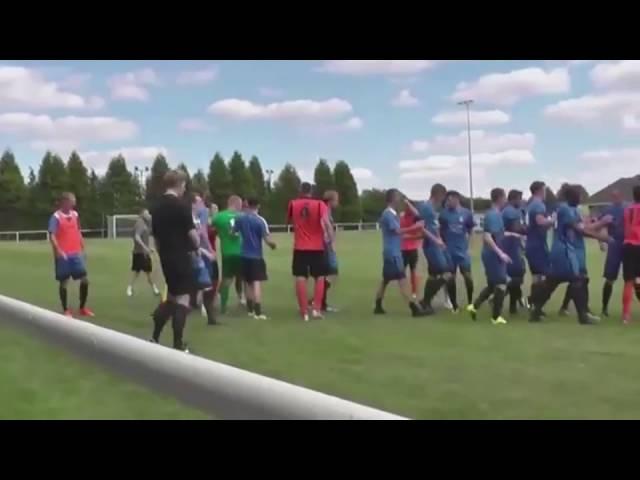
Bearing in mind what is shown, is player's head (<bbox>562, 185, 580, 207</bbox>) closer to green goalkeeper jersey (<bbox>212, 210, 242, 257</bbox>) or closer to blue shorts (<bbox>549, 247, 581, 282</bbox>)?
blue shorts (<bbox>549, 247, 581, 282</bbox>)

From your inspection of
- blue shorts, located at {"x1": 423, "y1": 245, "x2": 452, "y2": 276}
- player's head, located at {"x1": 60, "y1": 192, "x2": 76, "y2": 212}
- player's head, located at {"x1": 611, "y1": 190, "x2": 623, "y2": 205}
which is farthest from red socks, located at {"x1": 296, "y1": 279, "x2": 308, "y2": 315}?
player's head, located at {"x1": 611, "y1": 190, "x2": 623, "y2": 205}

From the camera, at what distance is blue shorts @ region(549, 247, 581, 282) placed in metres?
12.4

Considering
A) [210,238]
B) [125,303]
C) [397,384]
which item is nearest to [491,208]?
[210,238]

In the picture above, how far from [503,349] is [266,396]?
6229mm

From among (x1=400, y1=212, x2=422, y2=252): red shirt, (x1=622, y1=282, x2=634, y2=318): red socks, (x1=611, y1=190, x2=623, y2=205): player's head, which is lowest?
(x1=622, y1=282, x2=634, y2=318): red socks

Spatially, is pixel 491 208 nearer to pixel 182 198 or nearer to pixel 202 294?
pixel 202 294

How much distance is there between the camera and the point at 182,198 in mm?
9312

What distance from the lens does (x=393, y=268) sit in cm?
1375

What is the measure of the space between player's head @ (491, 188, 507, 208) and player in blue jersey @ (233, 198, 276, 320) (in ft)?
11.0

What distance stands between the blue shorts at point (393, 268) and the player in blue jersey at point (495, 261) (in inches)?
47.7

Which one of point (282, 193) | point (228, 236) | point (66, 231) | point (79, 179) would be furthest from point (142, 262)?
point (79, 179)

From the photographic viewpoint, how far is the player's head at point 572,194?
12.4 metres

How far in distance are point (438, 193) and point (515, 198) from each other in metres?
1.21
